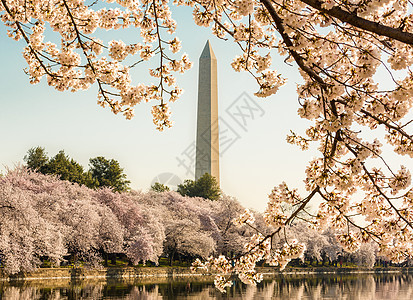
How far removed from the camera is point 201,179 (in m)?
57.0

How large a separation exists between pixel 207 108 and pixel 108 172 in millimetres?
13302

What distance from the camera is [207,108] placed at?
47.8 metres

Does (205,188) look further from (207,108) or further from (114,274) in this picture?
(114,274)

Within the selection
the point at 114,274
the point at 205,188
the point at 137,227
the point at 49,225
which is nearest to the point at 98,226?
the point at 114,274

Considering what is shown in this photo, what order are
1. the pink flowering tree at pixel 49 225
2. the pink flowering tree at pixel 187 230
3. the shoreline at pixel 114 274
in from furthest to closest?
the pink flowering tree at pixel 187 230 < the shoreline at pixel 114 274 < the pink flowering tree at pixel 49 225

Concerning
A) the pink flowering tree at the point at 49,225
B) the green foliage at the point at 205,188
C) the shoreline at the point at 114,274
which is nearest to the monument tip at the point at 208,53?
the green foliage at the point at 205,188

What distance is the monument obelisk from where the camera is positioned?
47.7 m

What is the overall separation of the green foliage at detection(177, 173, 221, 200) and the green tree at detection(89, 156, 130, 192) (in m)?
9.97

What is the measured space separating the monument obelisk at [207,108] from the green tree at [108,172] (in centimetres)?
906

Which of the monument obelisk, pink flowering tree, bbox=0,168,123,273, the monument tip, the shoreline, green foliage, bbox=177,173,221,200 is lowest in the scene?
the shoreline

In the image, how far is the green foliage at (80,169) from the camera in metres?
45.0

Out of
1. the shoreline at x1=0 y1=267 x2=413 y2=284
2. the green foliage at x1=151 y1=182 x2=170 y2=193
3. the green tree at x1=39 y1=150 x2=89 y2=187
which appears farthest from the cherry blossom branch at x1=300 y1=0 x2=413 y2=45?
the green foliage at x1=151 y1=182 x2=170 y2=193

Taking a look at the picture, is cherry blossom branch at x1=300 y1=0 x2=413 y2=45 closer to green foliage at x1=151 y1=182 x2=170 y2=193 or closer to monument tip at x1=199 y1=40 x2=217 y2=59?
monument tip at x1=199 y1=40 x2=217 y2=59

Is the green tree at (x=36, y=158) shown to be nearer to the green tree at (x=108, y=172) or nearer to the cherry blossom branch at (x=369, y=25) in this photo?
the green tree at (x=108, y=172)
